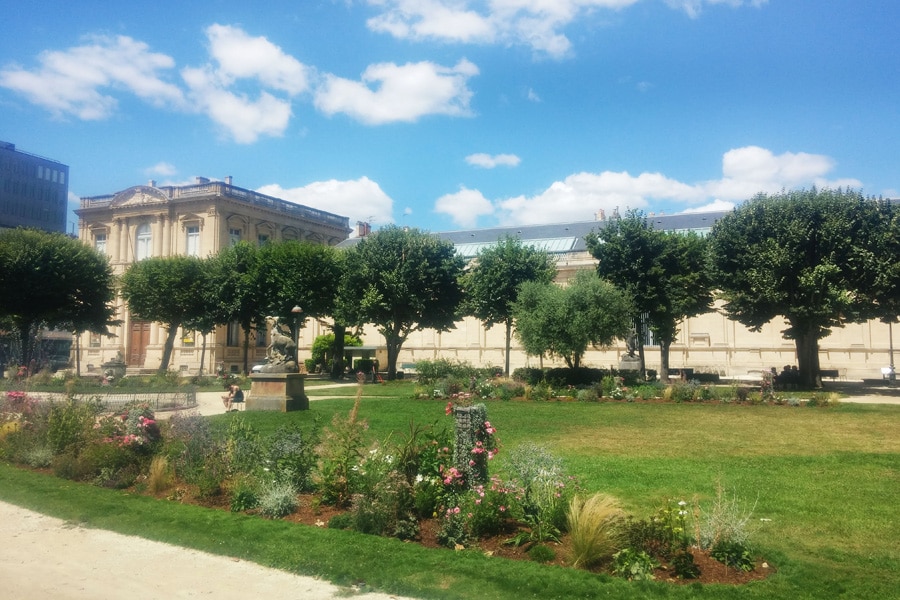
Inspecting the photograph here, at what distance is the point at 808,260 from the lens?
3073 centimetres

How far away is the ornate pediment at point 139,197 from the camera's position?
190ft

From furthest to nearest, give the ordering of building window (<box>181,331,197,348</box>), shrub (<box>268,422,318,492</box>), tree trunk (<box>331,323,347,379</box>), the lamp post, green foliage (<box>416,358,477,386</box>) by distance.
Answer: building window (<box>181,331,197,348</box>), tree trunk (<box>331,323,347,379</box>), green foliage (<box>416,358,477,386</box>), the lamp post, shrub (<box>268,422,318,492</box>)

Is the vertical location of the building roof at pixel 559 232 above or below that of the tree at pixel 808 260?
above

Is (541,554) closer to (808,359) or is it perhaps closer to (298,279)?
(808,359)

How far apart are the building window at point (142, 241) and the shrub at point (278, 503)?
55611 mm

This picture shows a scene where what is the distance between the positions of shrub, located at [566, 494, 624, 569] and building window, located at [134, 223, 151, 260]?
59.2 metres

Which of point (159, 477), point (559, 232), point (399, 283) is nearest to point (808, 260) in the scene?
point (399, 283)

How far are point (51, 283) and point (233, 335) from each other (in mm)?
17882

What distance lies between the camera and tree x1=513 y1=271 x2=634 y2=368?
3053 centimetres

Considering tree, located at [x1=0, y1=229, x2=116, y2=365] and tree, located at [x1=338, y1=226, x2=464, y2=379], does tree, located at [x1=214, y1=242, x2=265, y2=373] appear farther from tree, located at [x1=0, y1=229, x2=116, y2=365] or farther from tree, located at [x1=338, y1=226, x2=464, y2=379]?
tree, located at [x1=0, y1=229, x2=116, y2=365]

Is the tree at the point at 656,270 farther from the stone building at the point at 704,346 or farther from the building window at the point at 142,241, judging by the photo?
the building window at the point at 142,241

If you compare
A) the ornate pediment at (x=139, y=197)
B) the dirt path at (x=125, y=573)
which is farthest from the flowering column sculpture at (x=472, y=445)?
the ornate pediment at (x=139, y=197)

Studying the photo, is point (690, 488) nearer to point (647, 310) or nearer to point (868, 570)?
point (868, 570)

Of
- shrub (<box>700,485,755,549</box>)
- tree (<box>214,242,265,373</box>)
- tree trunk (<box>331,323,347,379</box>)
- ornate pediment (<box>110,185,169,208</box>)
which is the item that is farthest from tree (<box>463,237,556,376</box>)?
ornate pediment (<box>110,185,169,208</box>)
